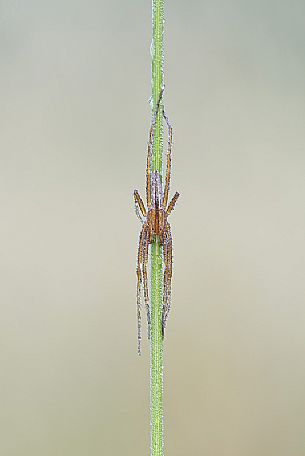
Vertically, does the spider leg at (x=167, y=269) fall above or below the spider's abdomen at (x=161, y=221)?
below

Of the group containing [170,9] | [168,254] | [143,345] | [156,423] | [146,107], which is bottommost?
[156,423]

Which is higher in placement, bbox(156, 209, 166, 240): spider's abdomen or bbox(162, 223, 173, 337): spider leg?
bbox(156, 209, 166, 240): spider's abdomen

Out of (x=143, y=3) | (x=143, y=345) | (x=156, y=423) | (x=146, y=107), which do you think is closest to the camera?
(x=156, y=423)

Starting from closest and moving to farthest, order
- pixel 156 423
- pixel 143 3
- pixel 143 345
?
pixel 156 423, pixel 143 345, pixel 143 3

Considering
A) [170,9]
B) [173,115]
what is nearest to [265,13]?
[170,9]

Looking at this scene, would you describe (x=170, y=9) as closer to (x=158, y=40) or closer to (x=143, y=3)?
(x=143, y=3)

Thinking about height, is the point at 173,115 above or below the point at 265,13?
below

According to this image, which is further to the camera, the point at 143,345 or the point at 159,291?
the point at 143,345

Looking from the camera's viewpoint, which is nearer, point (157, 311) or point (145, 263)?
point (157, 311)
